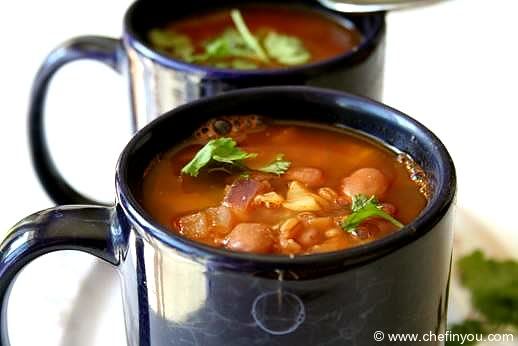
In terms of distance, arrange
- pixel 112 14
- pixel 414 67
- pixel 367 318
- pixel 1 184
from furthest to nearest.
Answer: pixel 112 14 → pixel 414 67 → pixel 1 184 → pixel 367 318

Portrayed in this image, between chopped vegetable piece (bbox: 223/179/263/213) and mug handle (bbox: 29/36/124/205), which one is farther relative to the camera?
mug handle (bbox: 29/36/124/205)

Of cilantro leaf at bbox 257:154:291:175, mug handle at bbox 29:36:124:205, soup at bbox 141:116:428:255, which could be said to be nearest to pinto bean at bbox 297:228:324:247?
soup at bbox 141:116:428:255

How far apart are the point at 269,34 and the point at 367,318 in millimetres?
668

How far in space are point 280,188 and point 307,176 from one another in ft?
0.11

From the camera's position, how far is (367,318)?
726mm

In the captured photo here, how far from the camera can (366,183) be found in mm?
836

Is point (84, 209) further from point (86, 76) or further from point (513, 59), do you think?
point (513, 59)

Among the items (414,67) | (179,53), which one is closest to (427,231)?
(179,53)

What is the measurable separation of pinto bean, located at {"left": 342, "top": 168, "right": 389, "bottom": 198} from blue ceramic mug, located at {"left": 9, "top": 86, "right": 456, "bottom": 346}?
5cm

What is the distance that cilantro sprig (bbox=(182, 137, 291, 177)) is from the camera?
86cm

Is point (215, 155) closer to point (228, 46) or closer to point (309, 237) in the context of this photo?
point (309, 237)

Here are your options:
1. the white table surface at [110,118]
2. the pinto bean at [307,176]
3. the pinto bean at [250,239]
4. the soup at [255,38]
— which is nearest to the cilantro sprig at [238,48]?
the soup at [255,38]

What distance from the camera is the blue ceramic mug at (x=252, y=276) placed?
692 millimetres

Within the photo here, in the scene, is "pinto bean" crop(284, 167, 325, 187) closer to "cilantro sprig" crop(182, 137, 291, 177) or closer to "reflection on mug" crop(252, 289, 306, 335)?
"cilantro sprig" crop(182, 137, 291, 177)
